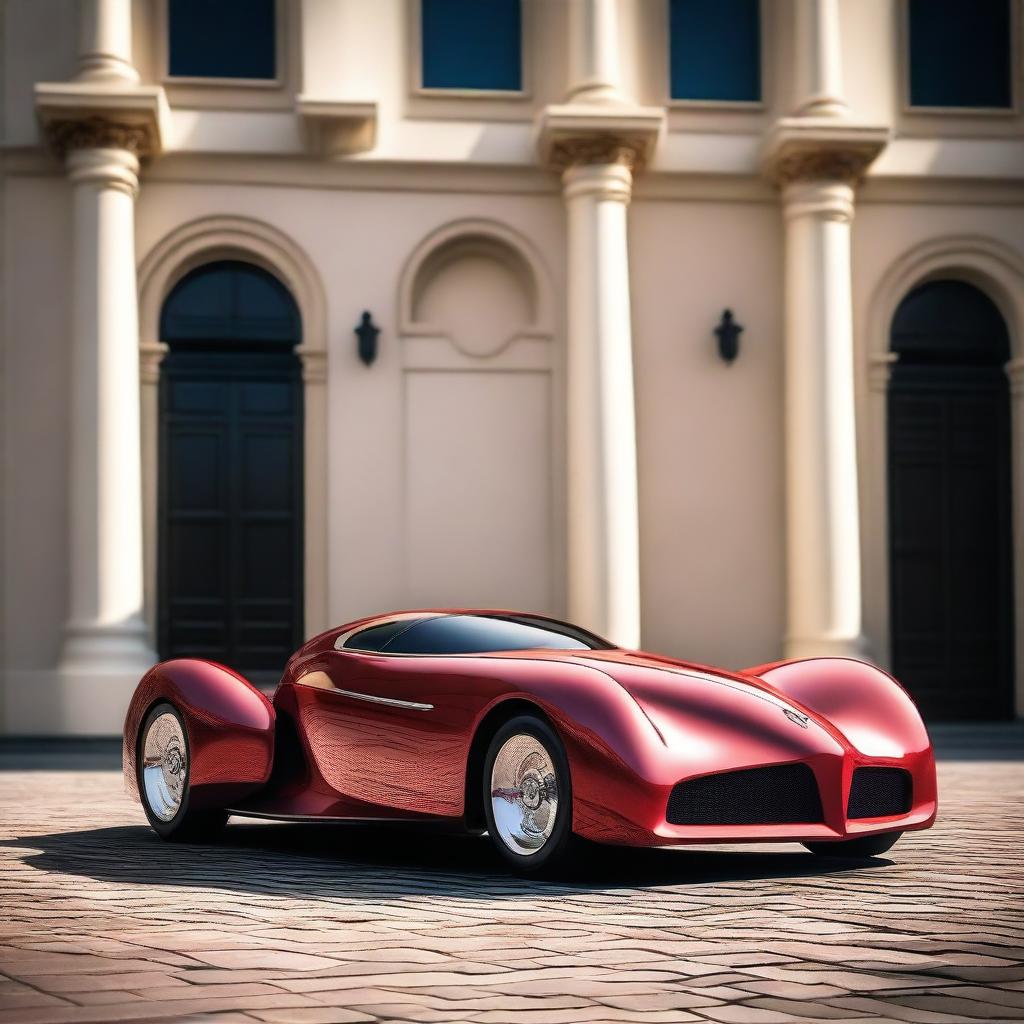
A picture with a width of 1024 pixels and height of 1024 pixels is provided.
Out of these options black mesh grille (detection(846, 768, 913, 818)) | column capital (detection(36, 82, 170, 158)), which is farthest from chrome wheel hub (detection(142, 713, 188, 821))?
column capital (detection(36, 82, 170, 158))

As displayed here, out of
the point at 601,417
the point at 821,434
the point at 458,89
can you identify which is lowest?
the point at 821,434

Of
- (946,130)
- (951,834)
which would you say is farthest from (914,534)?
(951,834)

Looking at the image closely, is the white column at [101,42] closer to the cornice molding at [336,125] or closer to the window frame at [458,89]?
the cornice molding at [336,125]

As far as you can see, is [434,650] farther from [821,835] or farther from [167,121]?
[167,121]

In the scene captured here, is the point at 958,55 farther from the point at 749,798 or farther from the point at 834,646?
the point at 749,798

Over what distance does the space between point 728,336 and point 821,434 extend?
56.0 inches

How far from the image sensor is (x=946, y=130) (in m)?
18.8

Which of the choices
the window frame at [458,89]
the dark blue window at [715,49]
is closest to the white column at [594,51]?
the window frame at [458,89]

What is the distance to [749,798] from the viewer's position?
6.39m

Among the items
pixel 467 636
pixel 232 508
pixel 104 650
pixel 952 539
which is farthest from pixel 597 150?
pixel 467 636

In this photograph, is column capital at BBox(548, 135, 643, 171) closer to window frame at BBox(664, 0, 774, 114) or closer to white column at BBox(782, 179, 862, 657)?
window frame at BBox(664, 0, 774, 114)

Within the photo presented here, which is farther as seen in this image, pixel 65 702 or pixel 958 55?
pixel 958 55

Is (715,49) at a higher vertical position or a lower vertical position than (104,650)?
higher

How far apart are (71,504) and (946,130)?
32.4 ft
